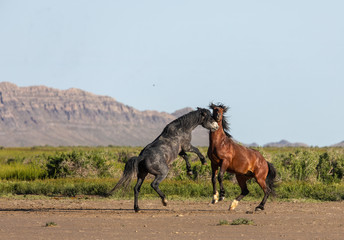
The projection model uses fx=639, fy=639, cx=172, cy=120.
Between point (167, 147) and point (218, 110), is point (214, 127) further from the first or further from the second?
point (167, 147)

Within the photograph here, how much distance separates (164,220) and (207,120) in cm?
279

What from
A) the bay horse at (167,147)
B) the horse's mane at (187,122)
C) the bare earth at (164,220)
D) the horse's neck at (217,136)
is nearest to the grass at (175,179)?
the bare earth at (164,220)

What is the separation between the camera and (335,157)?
28.6 m

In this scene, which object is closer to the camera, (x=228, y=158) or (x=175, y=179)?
(x=228, y=158)

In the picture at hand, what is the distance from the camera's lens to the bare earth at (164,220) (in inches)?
495

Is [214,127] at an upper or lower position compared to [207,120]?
lower

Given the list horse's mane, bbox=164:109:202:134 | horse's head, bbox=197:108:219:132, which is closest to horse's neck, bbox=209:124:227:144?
horse's head, bbox=197:108:219:132

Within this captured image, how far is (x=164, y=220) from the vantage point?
Answer: 15.0 m

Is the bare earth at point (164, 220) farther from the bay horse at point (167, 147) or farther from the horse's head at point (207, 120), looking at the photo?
the horse's head at point (207, 120)

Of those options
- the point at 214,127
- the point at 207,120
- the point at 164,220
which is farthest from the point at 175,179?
the point at 164,220

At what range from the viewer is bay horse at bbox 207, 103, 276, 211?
1580cm

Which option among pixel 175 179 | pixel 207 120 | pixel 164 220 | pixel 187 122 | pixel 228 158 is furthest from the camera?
pixel 175 179

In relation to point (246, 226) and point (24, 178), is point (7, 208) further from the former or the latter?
point (24, 178)

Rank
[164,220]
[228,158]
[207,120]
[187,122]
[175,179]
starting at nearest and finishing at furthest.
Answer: [164,220] < [228,158] < [207,120] < [187,122] < [175,179]
